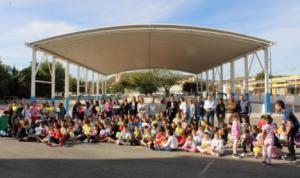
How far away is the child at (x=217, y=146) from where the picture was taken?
8289mm

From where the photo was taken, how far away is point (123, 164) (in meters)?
6.94

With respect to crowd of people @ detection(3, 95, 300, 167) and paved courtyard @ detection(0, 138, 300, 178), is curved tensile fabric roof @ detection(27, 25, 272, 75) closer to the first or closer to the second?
crowd of people @ detection(3, 95, 300, 167)

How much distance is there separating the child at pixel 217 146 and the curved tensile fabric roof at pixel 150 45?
744 cm

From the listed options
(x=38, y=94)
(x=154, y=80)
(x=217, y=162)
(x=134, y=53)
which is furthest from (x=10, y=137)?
(x=154, y=80)

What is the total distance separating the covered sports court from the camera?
15.1m

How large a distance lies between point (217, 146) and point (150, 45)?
38.0 feet

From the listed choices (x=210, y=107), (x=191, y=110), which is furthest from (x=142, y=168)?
(x=191, y=110)

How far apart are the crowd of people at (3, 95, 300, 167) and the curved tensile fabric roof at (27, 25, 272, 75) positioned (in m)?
3.99

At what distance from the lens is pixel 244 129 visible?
369 inches

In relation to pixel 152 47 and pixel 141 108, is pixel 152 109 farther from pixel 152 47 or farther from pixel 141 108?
pixel 152 47

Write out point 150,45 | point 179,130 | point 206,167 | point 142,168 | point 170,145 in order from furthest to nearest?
point 150,45 → point 179,130 → point 170,145 → point 206,167 → point 142,168

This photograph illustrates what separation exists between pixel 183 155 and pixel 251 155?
6.37 ft

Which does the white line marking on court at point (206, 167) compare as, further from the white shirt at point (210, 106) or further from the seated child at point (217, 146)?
the white shirt at point (210, 106)

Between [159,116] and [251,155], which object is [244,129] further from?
[159,116]
